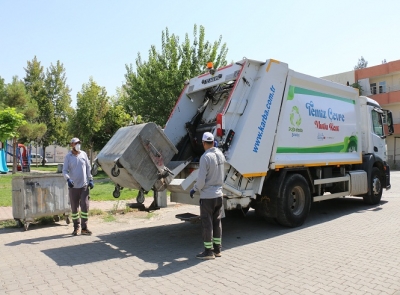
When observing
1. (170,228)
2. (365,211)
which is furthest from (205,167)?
(365,211)

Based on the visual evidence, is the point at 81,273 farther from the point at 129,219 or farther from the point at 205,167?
the point at 129,219

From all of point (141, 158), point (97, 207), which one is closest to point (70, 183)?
point (141, 158)

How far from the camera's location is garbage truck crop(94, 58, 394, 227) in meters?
5.77

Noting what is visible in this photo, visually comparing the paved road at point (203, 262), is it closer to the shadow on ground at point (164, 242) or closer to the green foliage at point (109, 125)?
the shadow on ground at point (164, 242)

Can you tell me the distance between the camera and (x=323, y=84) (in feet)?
26.2

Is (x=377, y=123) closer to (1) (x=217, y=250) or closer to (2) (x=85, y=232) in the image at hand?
(1) (x=217, y=250)

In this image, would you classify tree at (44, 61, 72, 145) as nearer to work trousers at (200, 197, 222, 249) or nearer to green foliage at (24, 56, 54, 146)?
green foliage at (24, 56, 54, 146)

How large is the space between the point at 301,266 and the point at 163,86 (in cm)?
1413

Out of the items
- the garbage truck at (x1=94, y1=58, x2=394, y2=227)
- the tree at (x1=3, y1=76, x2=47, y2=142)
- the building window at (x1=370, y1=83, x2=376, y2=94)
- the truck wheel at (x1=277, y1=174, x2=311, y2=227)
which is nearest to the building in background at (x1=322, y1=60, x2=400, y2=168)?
the building window at (x1=370, y1=83, x2=376, y2=94)

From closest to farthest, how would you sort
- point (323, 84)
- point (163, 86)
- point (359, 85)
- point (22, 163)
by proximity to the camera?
1. point (323, 84)
2. point (163, 86)
3. point (22, 163)
4. point (359, 85)

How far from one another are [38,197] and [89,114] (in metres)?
16.2

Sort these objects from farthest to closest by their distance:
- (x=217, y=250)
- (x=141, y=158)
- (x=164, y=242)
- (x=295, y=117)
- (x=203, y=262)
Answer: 1. (x=295, y=117)
2. (x=164, y=242)
3. (x=141, y=158)
4. (x=217, y=250)
5. (x=203, y=262)

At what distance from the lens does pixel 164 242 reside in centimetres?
618

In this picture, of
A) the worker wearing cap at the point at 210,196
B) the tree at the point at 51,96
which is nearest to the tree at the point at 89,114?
the tree at the point at 51,96
